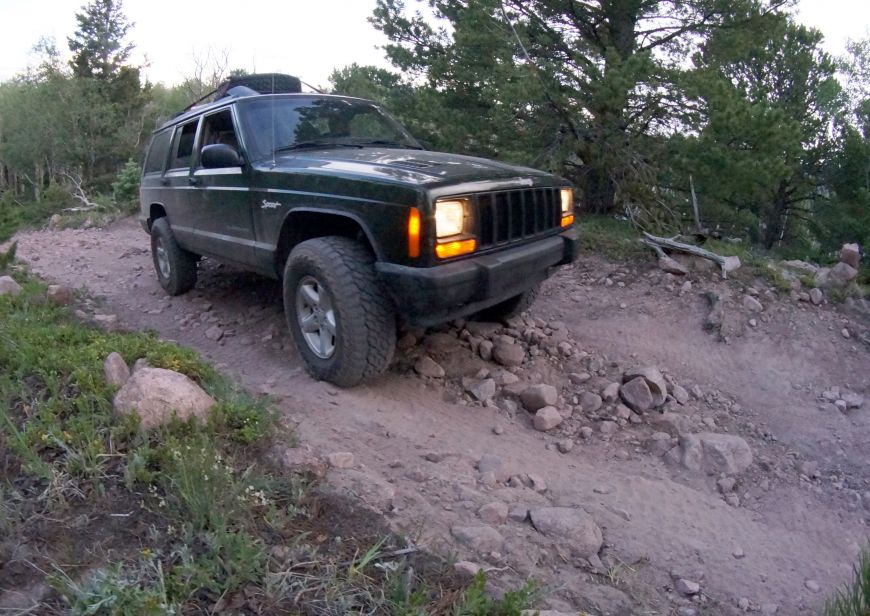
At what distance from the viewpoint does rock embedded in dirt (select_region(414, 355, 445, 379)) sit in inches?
187

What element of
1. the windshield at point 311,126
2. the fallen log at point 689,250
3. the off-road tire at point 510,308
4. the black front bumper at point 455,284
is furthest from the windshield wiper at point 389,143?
the fallen log at point 689,250

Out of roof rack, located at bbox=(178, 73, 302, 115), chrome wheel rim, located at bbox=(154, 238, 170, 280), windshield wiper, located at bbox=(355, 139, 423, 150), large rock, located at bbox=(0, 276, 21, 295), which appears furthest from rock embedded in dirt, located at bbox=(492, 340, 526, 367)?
large rock, located at bbox=(0, 276, 21, 295)

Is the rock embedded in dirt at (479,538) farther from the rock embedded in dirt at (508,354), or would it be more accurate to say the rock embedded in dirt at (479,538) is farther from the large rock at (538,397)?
the rock embedded in dirt at (508,354)

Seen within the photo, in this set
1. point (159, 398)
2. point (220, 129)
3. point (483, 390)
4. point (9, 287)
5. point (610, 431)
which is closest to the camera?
point (159, 398)

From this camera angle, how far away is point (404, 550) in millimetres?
2619

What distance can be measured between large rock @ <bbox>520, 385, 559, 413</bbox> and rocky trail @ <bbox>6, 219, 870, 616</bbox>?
0.01 m

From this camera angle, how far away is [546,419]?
437cm

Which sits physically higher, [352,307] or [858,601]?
[352,307]

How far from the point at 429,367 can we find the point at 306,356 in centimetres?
80

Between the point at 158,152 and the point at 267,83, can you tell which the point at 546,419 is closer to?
the point at 267,83

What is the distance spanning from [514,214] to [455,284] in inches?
32.4

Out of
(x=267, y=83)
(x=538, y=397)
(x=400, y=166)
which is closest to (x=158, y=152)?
(x=267, y=83)

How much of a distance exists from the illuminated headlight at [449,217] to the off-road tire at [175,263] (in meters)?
3.64

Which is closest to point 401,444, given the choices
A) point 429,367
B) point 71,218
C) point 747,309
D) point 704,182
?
point 429,367
